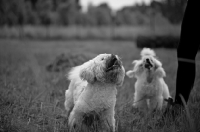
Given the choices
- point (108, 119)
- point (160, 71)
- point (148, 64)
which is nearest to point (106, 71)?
point (108, 119)

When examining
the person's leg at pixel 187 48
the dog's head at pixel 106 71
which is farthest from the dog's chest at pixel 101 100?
the person's leg at pixel 187 48

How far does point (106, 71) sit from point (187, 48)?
132 cm

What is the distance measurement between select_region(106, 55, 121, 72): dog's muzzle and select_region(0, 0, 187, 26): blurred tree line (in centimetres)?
1411

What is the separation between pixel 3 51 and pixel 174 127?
25.8 feet

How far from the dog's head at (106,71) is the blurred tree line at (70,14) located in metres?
14.0

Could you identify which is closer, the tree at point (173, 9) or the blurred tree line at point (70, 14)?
the tree at point (173, 9)

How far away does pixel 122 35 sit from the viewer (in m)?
25.1

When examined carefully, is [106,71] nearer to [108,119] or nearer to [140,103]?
[108,119]

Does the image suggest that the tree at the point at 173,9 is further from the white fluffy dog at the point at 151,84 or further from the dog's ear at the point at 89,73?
the dog's ear at the point at 89,73

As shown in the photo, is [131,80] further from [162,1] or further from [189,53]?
[162,1]

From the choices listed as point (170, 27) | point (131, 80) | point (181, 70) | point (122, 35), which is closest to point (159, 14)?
point (170, 27)

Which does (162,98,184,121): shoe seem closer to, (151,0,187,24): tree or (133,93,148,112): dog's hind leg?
(133,93,148,112): dog's hind leg

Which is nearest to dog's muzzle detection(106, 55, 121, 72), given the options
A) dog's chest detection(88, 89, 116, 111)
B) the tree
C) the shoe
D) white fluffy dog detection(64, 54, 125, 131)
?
white fluffy dog detection(64, 54, 125, 131)

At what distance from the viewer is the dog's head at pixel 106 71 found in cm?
279
